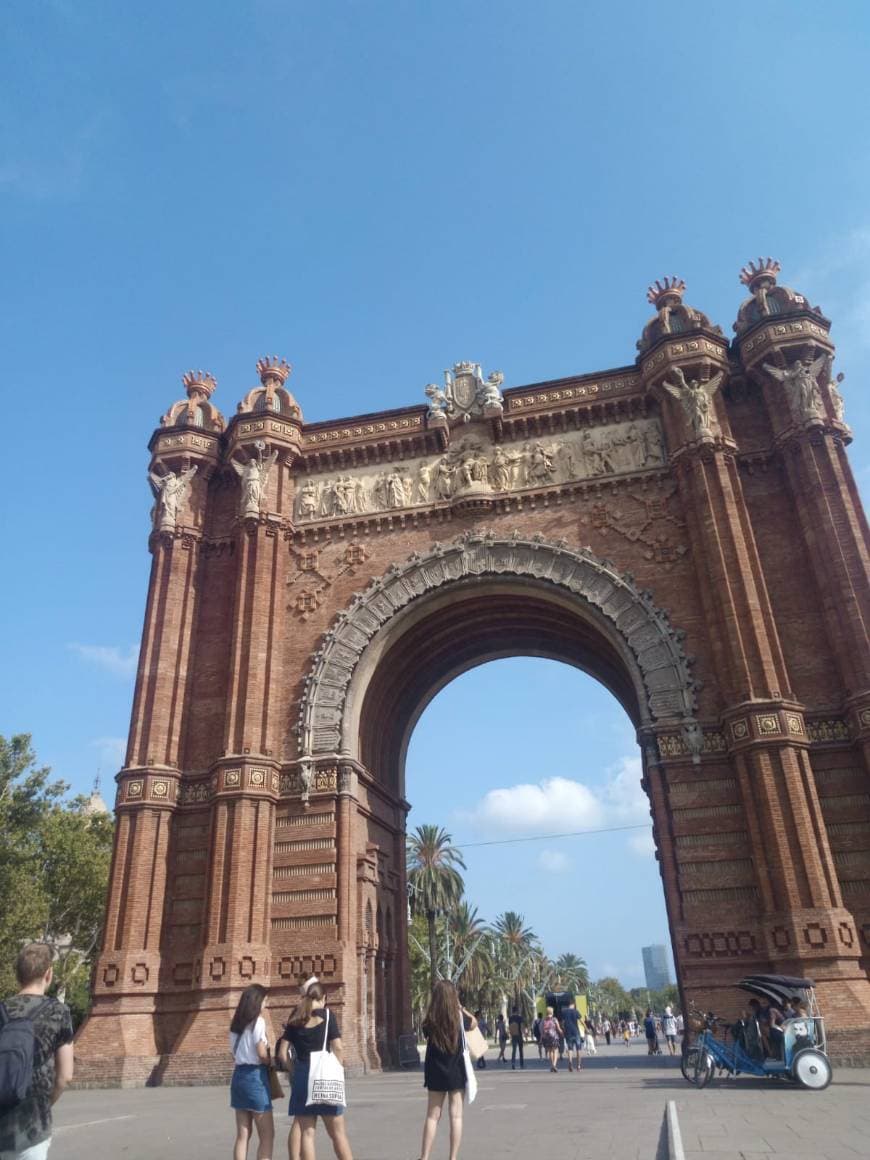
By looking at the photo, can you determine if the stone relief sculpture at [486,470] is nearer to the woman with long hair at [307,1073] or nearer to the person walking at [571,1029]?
the person walking at [571,1029]

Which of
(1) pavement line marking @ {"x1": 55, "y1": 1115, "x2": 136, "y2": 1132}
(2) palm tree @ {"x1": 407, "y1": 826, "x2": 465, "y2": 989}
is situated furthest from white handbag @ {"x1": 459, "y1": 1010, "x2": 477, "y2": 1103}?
(2) palm tree @ {"x1": 407, "y1": 826, "x2": 465, "y2": 989}

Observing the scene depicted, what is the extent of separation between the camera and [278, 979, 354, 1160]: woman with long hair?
19.0 feet

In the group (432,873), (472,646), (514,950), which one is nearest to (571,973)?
(514,950)

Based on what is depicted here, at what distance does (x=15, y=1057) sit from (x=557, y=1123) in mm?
Answer: 7043

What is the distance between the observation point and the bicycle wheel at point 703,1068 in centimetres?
1182

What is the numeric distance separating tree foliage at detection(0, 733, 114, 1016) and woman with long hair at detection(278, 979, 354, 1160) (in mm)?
28089

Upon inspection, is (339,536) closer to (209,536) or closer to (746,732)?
(209,536)

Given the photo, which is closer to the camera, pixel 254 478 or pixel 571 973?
pixel 254 478

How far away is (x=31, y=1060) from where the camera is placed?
3928 millimetres

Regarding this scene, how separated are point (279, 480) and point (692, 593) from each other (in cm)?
1135

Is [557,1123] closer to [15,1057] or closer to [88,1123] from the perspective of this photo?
[88,1123]

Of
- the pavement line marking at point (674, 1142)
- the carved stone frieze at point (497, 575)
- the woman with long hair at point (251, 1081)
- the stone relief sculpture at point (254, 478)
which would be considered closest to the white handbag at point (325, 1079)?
the woman with long hair at point (251, 1081)

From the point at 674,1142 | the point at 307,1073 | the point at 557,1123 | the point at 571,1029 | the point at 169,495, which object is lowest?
the point at 557,1123

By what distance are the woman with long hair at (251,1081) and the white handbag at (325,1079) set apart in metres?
0.37
